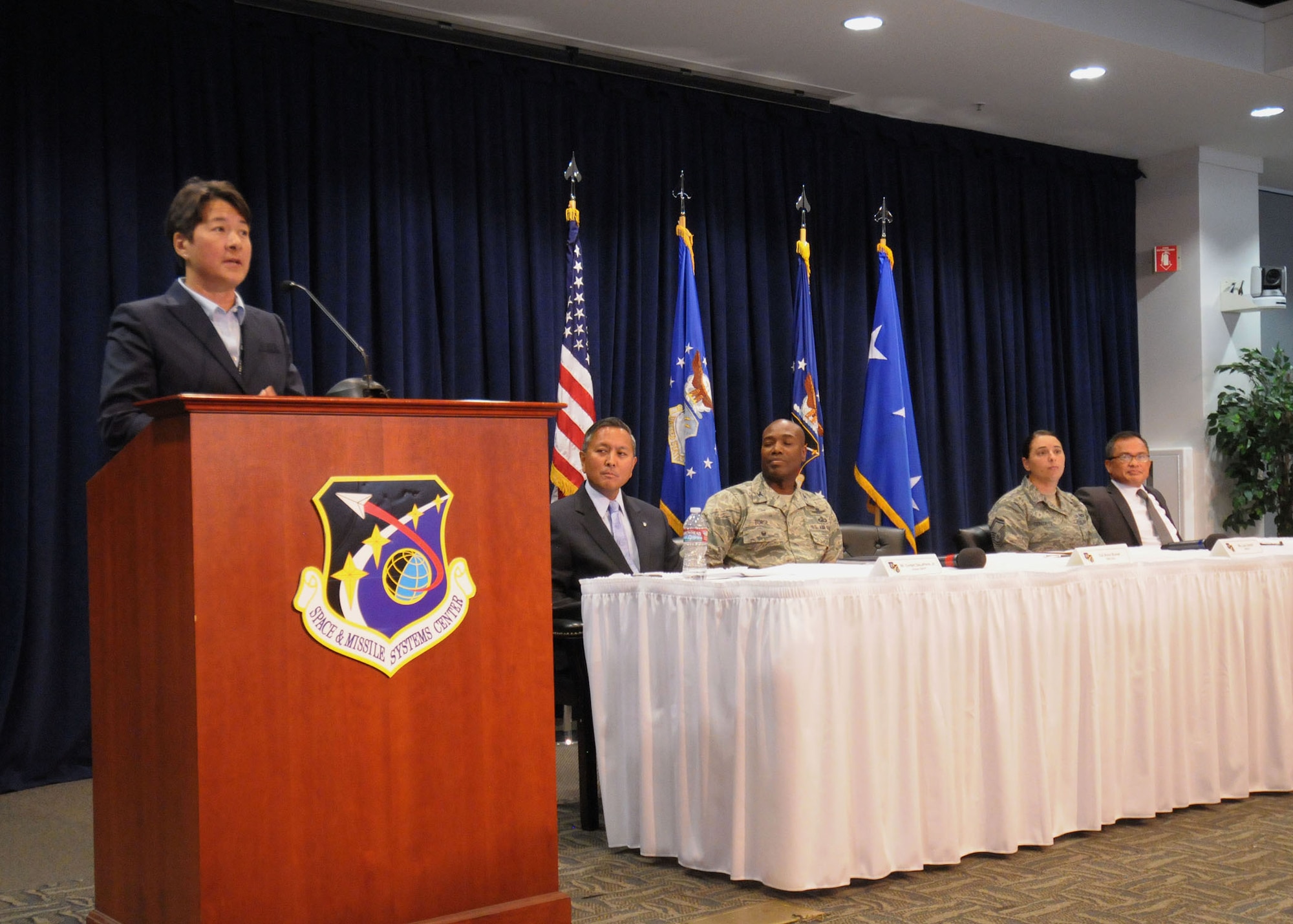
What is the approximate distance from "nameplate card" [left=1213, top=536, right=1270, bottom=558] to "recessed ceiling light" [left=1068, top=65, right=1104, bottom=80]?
10.8ft

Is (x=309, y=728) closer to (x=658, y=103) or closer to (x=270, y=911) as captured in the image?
(x=270, y=911)

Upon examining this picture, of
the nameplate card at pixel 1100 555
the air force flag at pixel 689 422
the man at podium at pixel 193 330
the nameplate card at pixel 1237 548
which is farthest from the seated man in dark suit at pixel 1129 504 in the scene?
the man at podium at pixel 193 330

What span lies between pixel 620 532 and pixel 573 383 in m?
1.71

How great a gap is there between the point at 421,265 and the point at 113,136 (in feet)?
4.51

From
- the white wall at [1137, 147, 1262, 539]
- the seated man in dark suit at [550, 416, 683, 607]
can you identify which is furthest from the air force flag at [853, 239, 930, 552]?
the seated man in dark suit at [550, 416, 683, 607]

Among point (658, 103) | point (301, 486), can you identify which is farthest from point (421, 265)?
point (301, 486)

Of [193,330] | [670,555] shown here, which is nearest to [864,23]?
[670,555]

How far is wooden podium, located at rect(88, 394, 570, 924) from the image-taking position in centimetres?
195

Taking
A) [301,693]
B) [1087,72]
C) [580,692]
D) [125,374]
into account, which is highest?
[1087,72]

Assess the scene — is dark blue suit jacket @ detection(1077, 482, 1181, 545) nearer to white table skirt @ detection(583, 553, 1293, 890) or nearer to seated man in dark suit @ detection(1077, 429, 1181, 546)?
seated man in dark suit @ detection(1077, 429, 1181, 546)

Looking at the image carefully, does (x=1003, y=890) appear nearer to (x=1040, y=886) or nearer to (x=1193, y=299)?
(x=1040, y=886)

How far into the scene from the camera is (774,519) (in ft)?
14.4

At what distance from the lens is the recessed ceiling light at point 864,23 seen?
5.65 metres

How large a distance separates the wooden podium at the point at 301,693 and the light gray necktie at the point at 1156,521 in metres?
3.67
